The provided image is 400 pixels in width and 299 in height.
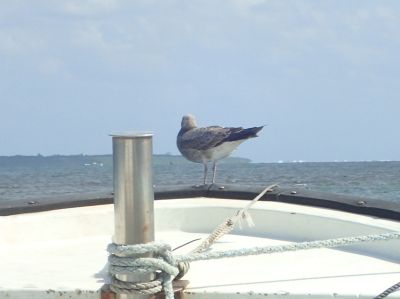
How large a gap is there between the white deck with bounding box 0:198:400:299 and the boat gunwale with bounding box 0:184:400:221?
0.06 metres

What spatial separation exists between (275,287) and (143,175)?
581 millimetres

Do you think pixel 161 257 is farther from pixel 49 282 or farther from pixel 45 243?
pixel 45 243

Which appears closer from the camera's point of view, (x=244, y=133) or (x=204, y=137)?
(x=204, y=137)

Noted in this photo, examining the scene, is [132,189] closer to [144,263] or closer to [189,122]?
[144,263]

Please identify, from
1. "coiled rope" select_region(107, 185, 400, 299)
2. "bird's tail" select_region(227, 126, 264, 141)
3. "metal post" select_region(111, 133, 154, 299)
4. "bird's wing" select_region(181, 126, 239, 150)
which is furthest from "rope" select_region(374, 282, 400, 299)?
"bird's tail" select_region(227, 126, 264, 141)

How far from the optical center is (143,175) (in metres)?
2.14

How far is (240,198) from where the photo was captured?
13.3ft

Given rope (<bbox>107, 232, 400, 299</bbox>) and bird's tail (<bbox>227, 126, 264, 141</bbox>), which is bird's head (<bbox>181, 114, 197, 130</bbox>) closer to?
bird's tail (<bbox>227, 126, 264, 141</bbox>)

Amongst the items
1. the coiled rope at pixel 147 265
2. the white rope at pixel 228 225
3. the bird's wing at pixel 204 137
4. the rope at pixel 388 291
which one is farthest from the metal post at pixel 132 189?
the bird's wing at pixel 204 137

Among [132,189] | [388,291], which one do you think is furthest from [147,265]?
[388,291]

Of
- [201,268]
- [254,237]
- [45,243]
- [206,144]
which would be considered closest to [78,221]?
[45,243]

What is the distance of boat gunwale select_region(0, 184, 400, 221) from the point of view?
3.43 metres

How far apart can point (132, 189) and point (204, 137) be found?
3733 mm

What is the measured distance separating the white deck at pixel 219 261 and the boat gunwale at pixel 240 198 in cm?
6
